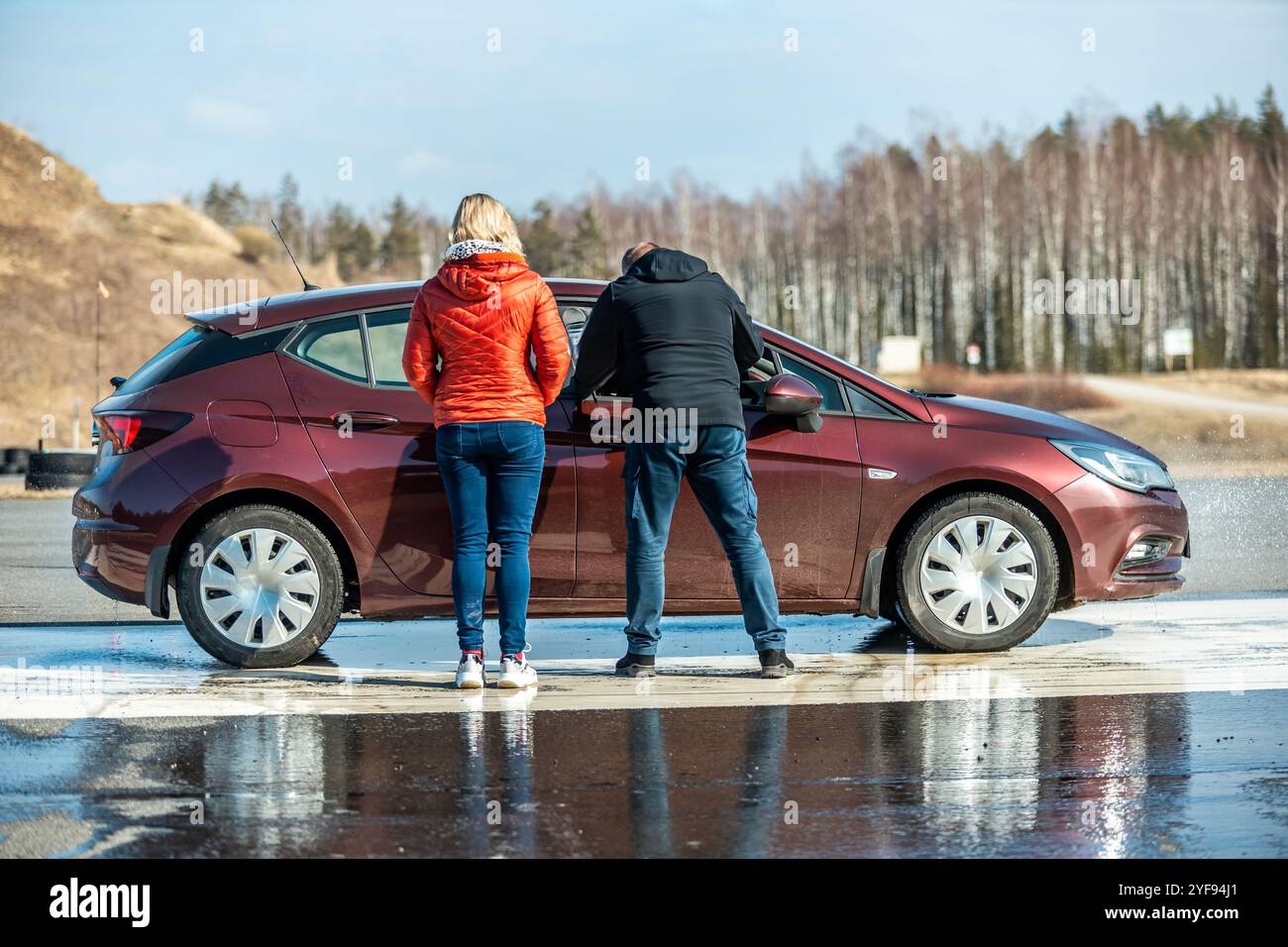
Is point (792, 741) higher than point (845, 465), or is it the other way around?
point (845, 465)

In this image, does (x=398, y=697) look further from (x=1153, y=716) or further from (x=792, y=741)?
(x=1153, y=716)

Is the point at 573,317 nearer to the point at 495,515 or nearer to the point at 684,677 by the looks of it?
the point at 495,515

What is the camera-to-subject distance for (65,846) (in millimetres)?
3992

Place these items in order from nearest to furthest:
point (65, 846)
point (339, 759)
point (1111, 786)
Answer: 1. point (65, 846)
2. point (1111, 786)
3. point (339, 759)

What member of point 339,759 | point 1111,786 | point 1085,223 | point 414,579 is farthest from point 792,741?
point 1085,223

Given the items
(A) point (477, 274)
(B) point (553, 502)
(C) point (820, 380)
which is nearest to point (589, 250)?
(C) point (820, 380)

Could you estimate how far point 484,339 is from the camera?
6293 mm

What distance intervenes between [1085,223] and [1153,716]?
259 ft

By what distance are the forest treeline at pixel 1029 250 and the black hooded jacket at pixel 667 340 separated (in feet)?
236

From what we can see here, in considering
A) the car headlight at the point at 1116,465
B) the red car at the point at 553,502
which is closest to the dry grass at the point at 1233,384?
the car headlight at the point at 1116,465

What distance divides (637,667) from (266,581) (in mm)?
1643

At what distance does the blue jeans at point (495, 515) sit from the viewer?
634 cm
